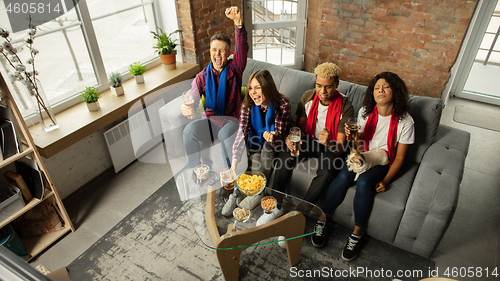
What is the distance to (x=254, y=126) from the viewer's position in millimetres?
2238

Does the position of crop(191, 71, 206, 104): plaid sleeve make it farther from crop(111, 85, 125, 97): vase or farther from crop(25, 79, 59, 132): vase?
crop(25, 79, 59, 132): vase

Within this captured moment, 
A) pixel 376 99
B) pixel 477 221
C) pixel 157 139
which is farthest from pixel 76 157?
pixel 477 221

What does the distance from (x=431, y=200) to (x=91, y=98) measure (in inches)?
95.4

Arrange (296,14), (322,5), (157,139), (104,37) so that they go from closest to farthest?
(104,37) → (157,139) → (322,5) → (296,14)

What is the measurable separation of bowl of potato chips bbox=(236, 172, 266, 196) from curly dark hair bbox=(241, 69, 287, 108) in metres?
0.54

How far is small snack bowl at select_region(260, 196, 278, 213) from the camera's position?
1750 mm

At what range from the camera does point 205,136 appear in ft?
8.30

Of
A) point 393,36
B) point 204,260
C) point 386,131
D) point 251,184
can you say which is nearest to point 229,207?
point 251,184

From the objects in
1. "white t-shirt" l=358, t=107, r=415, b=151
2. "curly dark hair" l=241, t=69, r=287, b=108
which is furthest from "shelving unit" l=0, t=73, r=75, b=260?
"white t-shirt" l=358, t=107, r=415, b=151

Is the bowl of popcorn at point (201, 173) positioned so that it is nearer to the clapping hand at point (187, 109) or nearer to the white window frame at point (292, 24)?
the clapping hand at point (187, 109)

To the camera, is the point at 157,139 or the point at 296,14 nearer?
the point at 157,139

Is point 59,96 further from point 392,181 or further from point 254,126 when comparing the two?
point 392,181

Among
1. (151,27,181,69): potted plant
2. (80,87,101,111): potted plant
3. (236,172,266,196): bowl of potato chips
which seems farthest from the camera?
(151,27,181,69): potted plant

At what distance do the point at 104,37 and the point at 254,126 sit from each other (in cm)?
154
